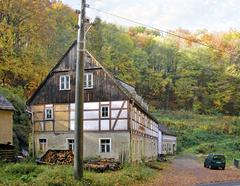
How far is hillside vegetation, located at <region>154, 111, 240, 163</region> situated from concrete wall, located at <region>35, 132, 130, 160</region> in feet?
102

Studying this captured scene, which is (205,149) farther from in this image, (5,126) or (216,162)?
(5,126)

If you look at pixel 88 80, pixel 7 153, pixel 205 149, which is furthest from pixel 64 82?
pixel 205 149

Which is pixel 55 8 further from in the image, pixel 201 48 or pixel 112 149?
pixel 201 48

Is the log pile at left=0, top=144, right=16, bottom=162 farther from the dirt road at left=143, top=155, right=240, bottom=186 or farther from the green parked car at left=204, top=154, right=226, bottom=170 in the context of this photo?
the green parked car at left=204, top=154, right=226, bottom=170

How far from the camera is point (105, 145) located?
3269cm

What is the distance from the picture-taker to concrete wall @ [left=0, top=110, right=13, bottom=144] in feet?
100

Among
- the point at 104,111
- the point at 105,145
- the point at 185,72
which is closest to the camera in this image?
the point at 105,145

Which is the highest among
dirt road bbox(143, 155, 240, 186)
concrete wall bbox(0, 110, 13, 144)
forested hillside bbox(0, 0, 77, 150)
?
forested hillside bbox(0, 0, 77, 150)

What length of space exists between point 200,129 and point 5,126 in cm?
4882

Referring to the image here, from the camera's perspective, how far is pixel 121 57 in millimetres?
86062

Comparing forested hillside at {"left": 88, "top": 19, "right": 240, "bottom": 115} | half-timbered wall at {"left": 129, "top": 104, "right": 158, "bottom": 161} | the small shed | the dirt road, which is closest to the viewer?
the dirt road

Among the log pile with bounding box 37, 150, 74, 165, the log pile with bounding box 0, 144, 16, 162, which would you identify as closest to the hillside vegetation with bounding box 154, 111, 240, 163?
the log pile with bounding box 37, 150, 74, 165

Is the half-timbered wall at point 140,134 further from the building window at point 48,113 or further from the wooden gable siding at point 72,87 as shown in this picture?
the building window at point 48,113

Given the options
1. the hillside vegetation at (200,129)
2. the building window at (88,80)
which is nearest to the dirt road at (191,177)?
the building window at (88,80)
